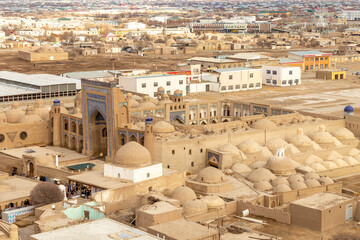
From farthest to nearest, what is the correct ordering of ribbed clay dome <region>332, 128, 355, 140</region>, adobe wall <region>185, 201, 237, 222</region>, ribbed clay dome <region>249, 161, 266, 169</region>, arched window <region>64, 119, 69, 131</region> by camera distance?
arched window <region>64, 119, 69, 131</region> < ribbed clay dome <region>332, 128, 355, 140</region> < ribbed clay dome <region>249, 161, 266, 169</region> < adobe wall <region>185, 201, 237, 222</region>

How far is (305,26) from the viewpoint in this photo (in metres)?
189

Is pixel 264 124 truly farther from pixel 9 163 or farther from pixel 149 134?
pixel 9 163

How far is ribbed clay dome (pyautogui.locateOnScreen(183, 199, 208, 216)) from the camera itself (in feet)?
103

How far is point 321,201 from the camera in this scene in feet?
105

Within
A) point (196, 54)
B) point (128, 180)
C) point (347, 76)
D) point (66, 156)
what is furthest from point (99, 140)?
point (196, 54)

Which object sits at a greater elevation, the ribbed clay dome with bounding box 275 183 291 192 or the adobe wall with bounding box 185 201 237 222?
the ribbed clay dome with bounding box 275 183 291 192

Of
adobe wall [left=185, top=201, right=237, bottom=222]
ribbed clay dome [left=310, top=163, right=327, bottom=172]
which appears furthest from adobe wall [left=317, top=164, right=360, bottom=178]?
adobe wall [left=185, top=201, right=237, bottom=222]

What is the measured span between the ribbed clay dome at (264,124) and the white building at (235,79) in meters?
27.6

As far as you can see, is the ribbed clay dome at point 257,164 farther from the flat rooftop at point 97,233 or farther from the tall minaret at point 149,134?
the flat rooftop at point 97,233

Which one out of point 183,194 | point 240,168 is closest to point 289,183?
point 240,168

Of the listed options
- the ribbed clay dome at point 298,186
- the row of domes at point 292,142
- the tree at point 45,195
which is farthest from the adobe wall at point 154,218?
the row of domes at point 292,142

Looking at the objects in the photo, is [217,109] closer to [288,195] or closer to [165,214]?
[288,195]

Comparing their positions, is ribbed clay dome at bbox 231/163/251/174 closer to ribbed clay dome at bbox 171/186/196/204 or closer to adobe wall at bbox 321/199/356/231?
ribbed clay dome at bbox 171/186/196/204

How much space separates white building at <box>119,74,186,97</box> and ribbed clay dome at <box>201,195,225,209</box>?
33.8 metres
